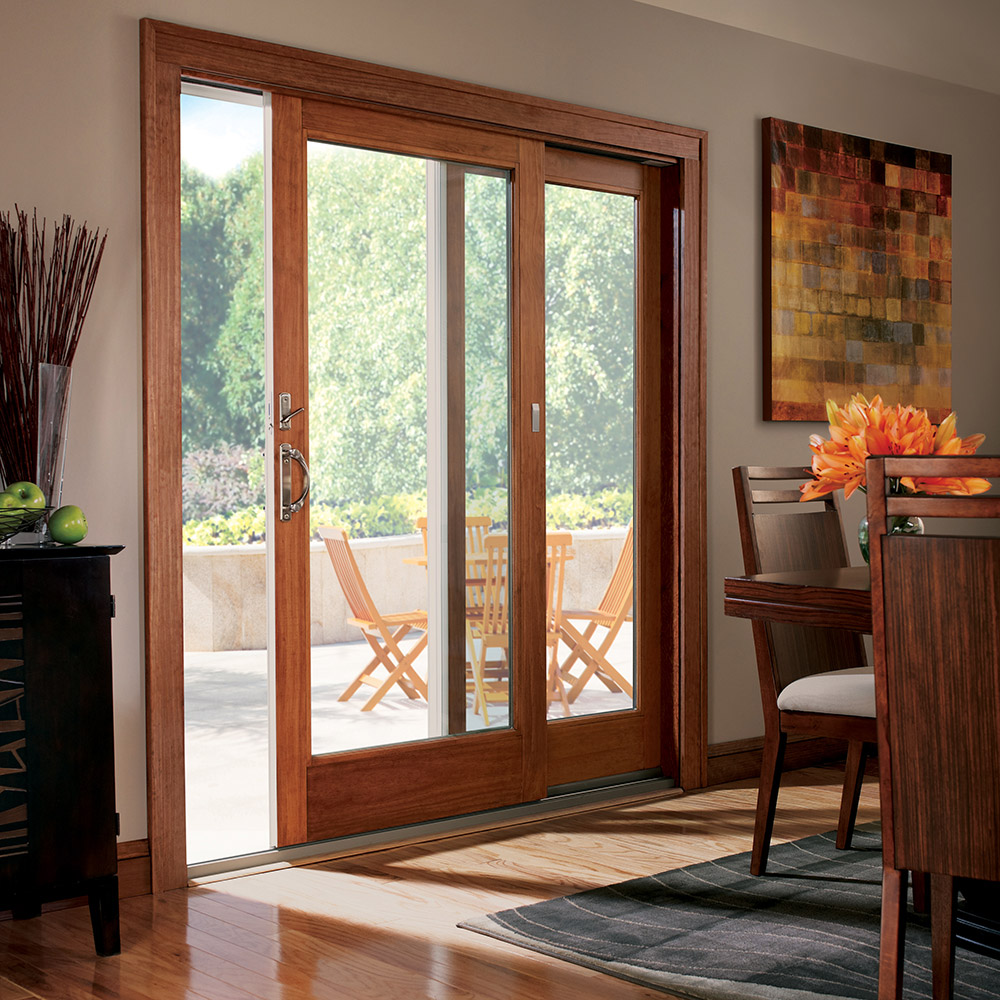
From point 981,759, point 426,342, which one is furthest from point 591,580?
point 981,759

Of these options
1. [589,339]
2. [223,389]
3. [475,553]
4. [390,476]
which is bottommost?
[475,553]

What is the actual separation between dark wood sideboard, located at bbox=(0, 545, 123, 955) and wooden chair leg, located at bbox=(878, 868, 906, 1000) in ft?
5.06

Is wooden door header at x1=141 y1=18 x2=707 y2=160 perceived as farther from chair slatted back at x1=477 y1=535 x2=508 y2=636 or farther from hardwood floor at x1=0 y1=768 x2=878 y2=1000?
hardwood floor at x1=0 y1=768 x2=878 y2=1000

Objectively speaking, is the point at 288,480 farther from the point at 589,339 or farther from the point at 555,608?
the point at 589,339

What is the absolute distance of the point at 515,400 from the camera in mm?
3660

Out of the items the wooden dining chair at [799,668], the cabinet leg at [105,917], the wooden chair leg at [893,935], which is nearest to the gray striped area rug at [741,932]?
the wooden dining chair at [799,668]

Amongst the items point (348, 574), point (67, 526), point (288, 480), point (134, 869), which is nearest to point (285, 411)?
point (288, 480)

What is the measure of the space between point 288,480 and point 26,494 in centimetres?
83

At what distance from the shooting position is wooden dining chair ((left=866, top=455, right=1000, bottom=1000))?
5.95 ft

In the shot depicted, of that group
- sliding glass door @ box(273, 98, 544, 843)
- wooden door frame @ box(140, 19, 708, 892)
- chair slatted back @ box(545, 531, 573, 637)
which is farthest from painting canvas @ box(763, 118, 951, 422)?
sliding glass door @ box(273, 98, 544, 843)

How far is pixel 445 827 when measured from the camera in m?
3.44

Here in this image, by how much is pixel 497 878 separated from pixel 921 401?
274 cm

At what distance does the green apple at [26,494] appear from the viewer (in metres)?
2.48

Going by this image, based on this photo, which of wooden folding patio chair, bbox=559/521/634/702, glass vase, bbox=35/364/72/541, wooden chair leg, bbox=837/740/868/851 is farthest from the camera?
wooden folding patio chair, bbox=559/521/634/702
